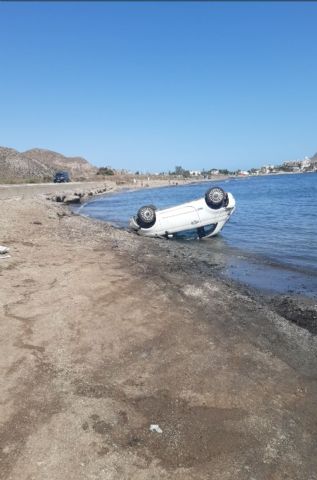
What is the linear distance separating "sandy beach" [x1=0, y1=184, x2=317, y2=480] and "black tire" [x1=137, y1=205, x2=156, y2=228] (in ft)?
33.1

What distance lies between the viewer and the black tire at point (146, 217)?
2003 centimetres

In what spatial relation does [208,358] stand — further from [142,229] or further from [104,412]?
[142,229]

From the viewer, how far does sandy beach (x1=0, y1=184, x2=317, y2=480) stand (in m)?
4.03

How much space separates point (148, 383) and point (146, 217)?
14926 millimetres

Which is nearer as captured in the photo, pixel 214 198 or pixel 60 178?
pixel 214 198

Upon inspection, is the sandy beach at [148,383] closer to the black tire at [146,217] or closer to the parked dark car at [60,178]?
the black tire at [146,217]

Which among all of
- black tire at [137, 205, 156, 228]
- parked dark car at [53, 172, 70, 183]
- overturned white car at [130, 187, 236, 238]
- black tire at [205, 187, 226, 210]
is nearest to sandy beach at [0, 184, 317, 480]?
black tire at [137, 205, 156, 228]

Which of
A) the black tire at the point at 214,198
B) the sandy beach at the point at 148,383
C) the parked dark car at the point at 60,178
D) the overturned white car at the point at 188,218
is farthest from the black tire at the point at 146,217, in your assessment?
the parked dark car at the point at 60,178

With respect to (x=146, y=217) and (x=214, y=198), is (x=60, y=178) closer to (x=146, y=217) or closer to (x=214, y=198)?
(x=146, y=217)

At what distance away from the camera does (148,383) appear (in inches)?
213

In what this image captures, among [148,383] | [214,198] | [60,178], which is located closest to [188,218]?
[214,198]

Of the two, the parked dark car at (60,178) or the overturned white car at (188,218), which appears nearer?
the overturned white car at (188,218)

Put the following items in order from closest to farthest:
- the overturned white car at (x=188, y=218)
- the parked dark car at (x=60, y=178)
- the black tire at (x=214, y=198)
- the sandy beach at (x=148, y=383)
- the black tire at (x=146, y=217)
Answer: the sandy beach at (x=148, y=383)
the black tire at (x=146, y=217)
the overturned white car at (x=188, y=218)
the black tire at (x=214, y=198)
the parked dark car at (x=60, y=178)

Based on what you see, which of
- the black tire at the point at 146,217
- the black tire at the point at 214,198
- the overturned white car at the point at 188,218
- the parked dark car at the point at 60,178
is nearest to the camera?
the black tire at the point at 146,217
